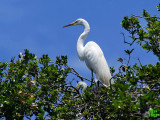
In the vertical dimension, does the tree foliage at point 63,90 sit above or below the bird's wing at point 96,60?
below

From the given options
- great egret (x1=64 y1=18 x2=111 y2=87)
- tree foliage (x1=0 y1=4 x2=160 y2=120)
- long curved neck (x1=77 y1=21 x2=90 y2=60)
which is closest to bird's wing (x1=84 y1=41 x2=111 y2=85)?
great egret (x1=64 y1=18 x2=111 y2=87)

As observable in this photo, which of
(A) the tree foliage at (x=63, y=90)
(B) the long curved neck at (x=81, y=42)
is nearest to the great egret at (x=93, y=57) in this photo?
(B) the long curved neck at (x=81, y=42)

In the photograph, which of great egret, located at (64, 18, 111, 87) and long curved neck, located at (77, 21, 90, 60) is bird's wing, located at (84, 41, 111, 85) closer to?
great egret, located at (64, 18, 111, 87)

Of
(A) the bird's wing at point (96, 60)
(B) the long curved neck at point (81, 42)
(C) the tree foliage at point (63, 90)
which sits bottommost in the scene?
(C) the tree foliage at point (63, 90)

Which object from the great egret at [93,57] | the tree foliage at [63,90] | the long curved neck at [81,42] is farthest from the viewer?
the long curved neck at [81,42]

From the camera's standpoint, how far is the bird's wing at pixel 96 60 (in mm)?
7566

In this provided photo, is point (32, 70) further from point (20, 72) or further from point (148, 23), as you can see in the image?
point (148, 23)

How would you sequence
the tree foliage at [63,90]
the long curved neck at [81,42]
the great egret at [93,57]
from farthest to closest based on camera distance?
the long curved neck at [81,42]
the great egret at [93,57]
the tree foliage at [63,90]

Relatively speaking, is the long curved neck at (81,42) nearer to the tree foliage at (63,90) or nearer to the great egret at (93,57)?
the great egret at (93,57)

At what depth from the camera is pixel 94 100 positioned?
4977 millimetres

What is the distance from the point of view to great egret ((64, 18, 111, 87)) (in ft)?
24.8

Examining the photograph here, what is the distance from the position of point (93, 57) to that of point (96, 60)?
0.36 ft

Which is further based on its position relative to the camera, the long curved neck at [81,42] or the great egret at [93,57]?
the long curved neck at [81,42]

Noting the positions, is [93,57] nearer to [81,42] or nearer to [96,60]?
[96,60]
